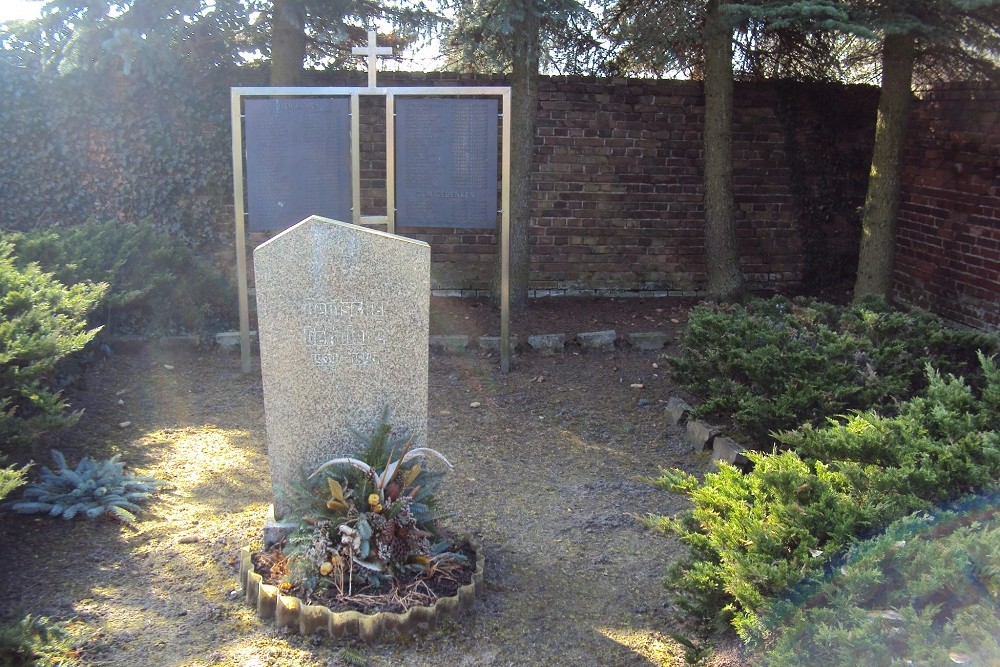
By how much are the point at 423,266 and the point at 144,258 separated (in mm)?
4683

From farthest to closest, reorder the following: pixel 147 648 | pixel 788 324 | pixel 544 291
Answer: pixel 544 291 < pixel 788 324 < pixel 147 648

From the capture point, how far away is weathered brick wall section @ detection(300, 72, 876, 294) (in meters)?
9.45

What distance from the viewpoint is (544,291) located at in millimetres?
9719

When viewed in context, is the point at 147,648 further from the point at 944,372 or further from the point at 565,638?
the point at 944,372

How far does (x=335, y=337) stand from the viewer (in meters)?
3.97

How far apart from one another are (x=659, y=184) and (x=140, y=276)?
5.20m

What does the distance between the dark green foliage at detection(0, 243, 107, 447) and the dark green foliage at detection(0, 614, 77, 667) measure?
1151 mm

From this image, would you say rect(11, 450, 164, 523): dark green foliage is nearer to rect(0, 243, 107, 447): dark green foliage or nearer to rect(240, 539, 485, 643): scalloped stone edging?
rect(0, 243, 107, 447): dark green foliage

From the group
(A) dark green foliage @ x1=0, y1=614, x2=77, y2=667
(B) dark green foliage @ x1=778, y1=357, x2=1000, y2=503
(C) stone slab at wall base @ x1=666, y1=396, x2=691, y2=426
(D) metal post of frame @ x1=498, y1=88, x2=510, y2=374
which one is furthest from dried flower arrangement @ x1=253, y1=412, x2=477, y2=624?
(D) metal post of frame @ x1=498, y1=88, x2=510, y2=374

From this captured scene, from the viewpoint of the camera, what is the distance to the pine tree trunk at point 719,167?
334 inches

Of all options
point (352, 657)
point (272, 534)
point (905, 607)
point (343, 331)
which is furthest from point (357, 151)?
point (905, 607)

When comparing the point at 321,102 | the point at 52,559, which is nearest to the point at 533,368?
the point at 321,102

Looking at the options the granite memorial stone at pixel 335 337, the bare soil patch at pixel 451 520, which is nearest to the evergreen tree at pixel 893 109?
the bare soil patch at pixel 451 520

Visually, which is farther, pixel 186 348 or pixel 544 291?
pixel 544 291
